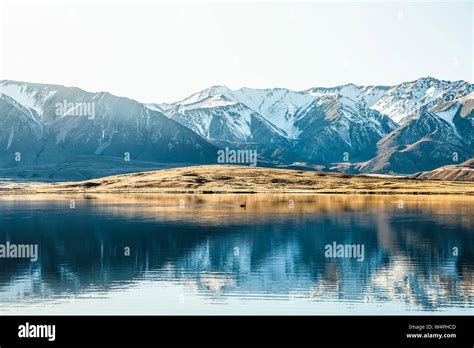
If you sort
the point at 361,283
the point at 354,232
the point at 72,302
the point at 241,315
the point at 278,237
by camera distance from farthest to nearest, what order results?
the point at 354,232 < the point at 278,237 < the point at 361,283 < the point at 72,302 < the point at 241,315

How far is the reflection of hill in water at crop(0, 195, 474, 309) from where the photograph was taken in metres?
60.8

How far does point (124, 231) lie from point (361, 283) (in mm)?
56336

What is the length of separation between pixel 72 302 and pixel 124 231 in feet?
182

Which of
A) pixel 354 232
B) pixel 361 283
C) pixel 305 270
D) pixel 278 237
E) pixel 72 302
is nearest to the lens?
pixel 72 302

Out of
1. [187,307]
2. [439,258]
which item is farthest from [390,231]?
[187,307]

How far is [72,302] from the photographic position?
180ft

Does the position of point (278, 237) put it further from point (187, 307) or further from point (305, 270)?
point (187, 307)

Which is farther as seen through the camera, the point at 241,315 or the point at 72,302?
the point at 72,302

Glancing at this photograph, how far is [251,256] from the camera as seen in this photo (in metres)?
81.4

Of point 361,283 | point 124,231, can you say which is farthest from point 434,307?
point 124,231

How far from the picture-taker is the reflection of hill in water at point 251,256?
200ft

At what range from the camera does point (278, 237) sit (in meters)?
101
